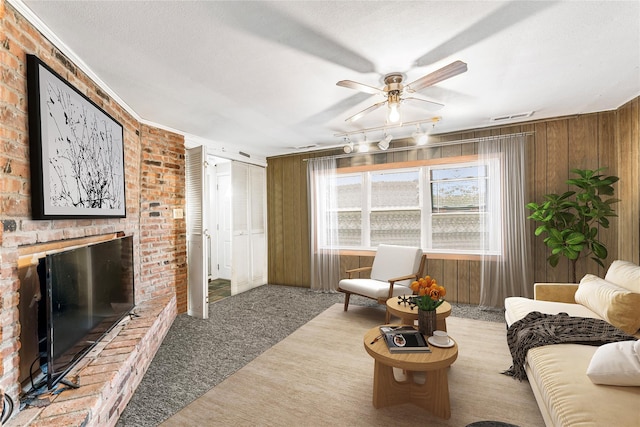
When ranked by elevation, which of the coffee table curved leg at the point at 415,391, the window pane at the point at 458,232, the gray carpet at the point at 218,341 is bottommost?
the gray carpet at the point at 218,341

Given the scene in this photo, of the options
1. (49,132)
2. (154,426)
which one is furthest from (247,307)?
(49,132)

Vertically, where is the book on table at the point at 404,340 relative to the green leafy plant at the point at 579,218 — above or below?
below

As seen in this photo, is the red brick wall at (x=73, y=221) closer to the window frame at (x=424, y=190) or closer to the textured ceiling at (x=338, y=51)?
the textured ceiling at (x=338, y=51)

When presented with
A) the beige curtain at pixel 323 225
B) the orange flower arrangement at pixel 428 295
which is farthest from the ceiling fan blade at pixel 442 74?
the beige curtain at pixel 323 225

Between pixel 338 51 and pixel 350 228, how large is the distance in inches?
126

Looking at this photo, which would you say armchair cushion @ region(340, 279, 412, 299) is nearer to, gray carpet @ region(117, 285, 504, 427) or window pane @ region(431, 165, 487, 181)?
gray carpet @ region(117, 285, 504, 427)

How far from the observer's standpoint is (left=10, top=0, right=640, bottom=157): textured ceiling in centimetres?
163

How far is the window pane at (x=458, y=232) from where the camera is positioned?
4.00 meters

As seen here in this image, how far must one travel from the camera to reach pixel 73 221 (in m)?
2.00

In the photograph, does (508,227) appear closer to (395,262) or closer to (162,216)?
(395,262)

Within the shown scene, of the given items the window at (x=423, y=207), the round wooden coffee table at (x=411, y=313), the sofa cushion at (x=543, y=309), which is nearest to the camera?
the sofa cushion at (x=543, y=309)

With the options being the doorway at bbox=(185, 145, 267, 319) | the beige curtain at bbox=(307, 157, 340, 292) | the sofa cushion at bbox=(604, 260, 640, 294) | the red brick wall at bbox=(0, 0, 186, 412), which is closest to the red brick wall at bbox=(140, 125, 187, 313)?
the red brick wall at bbox=(0, 0, 186, 412)

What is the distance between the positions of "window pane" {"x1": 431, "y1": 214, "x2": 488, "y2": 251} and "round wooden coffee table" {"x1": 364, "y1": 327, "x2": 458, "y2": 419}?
2.45m

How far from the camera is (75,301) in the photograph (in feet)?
6.04
